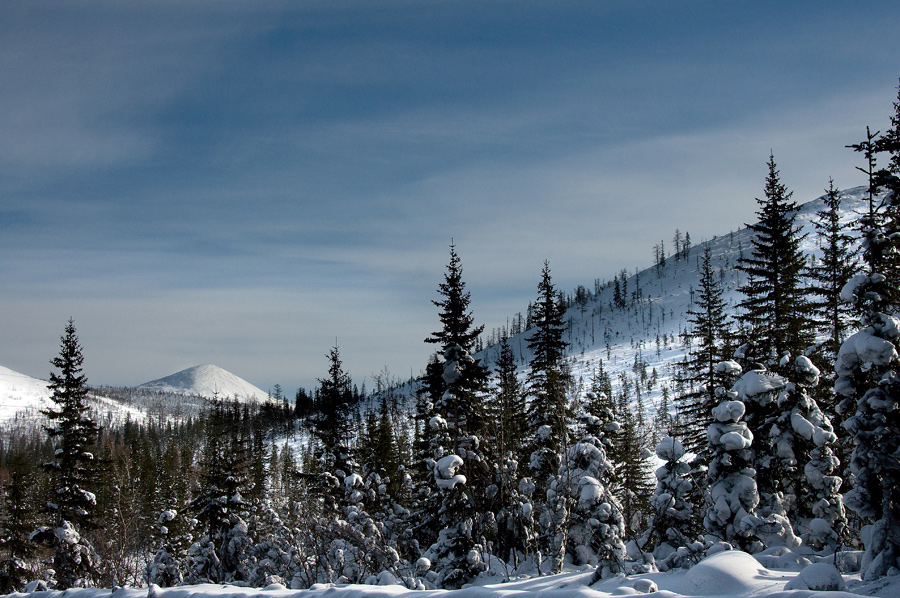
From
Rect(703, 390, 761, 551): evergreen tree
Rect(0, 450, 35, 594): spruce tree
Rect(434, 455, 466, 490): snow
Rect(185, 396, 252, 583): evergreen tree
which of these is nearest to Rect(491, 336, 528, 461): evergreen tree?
Rect(434, 455, 466, 490): snow

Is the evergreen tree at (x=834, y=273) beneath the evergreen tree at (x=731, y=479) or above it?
above

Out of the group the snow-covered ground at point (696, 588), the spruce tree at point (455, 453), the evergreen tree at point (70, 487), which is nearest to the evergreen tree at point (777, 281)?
the spruce tree at point (455, 453)

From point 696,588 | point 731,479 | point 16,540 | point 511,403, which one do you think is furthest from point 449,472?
point 16,540

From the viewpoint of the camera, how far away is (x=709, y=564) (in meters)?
7.16

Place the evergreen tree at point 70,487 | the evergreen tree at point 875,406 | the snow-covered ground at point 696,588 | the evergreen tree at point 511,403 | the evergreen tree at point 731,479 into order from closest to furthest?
the snow-covered ground at point 696,588
the evergreen tree at point 875,406
the evergreen tree at point 731,479
the evergreen tree at point 511,403
the evergreen tree at point 70,487

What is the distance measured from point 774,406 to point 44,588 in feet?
57.6

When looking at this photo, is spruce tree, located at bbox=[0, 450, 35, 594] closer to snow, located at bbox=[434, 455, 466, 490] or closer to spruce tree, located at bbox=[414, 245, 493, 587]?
spruce tree, located at bbox=[414, 245, 493, 587]

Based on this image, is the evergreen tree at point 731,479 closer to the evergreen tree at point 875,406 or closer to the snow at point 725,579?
the evergreen tree at point 875,406

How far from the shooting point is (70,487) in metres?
25.3

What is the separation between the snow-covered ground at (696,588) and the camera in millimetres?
6344

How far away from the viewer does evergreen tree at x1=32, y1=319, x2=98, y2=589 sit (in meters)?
24.5

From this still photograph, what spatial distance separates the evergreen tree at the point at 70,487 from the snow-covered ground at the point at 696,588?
19755 millimetres

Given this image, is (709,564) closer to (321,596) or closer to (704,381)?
(321,596)

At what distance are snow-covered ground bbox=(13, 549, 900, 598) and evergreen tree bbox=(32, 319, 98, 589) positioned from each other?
19.8 metres
